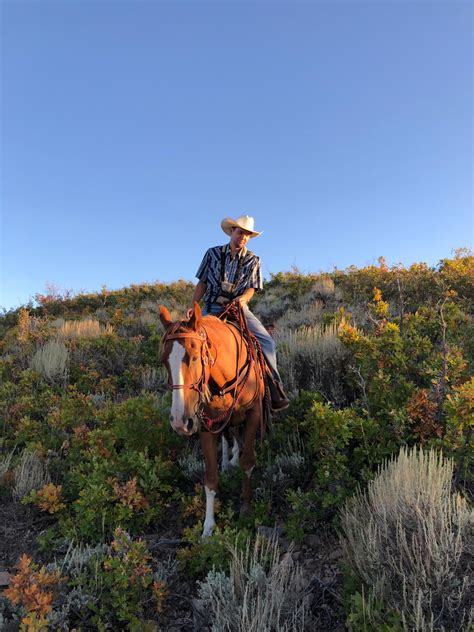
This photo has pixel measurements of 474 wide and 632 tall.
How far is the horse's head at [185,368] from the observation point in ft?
8.77

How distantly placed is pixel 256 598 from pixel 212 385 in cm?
155

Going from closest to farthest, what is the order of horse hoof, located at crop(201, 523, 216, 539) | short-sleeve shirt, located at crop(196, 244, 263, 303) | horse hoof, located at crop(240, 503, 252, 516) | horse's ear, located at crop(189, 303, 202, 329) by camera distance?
horse's ear, located at crop(189, 303, 202, 329)
horse hoof, located at crop(201, 523, 216, 539)
horse hoof, located at crop(240, 503, 252, 516)
short-sleeve shirt, located at crop(196, 244, 263, 303)

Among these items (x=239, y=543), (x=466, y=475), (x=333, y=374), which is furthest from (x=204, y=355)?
(x=333, y=374)

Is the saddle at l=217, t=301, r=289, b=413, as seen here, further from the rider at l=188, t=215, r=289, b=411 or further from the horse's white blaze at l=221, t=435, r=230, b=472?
the horse's white blaze at l=221, t=435, r=230, b=472

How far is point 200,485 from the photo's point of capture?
4.18 meters

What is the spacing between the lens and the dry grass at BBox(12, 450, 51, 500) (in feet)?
14.5

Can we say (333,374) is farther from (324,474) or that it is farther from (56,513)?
(56,513)

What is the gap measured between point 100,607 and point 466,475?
10.3 ft

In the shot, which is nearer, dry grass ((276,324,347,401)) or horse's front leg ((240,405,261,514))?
horse's front leg ((240,405,261,514))

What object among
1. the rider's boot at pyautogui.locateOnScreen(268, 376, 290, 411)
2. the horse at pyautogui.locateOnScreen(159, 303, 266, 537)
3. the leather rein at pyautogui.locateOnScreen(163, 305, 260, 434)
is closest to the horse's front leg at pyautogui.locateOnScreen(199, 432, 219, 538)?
the horse at pyautogui.locateOnScreen(159, 303, 266, 537)

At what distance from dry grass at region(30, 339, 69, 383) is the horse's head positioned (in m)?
5.42

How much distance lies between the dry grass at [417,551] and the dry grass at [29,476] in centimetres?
350

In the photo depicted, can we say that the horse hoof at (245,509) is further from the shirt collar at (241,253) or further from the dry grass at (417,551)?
the shirt collar at (241,253)

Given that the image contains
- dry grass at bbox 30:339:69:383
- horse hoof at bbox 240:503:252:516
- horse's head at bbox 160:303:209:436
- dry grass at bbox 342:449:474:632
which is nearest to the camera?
dry grass at bbox 342:449:474:632
